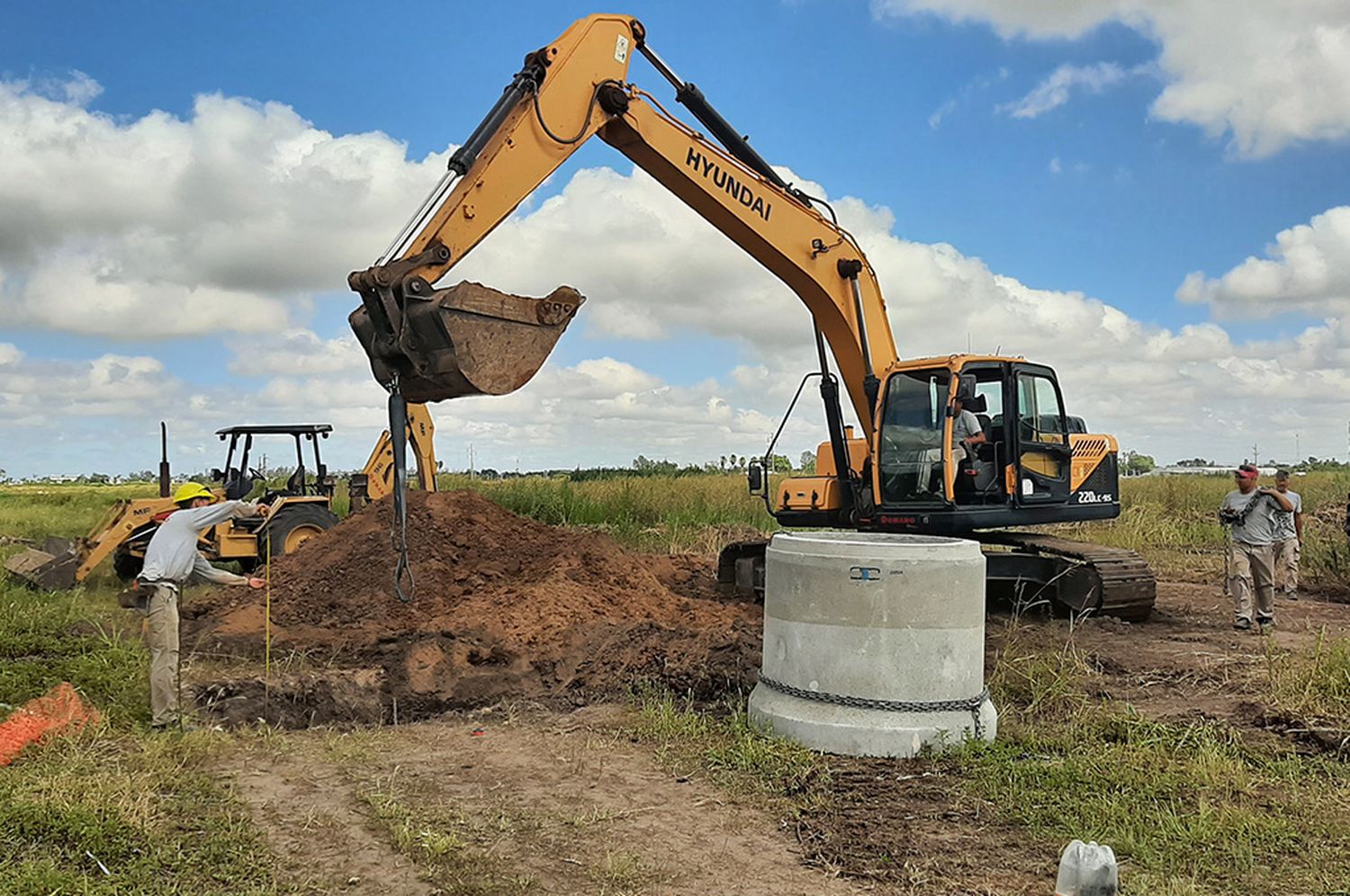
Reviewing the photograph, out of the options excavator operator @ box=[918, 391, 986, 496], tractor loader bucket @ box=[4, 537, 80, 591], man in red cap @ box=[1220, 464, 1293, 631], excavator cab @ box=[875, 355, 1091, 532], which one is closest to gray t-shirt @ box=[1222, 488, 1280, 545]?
man in red cap @ box=[1220, 464, 1293, 631]

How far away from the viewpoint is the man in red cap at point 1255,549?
1165 cm

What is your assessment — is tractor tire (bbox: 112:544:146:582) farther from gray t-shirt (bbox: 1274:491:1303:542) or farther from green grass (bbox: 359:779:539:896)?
gray t-shirt (bbox: 1274:491:1303:542)

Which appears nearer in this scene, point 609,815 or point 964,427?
point 609,815

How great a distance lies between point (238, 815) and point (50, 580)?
33.3 feet

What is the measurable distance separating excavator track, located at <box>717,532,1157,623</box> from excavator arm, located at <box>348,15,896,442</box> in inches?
84.1

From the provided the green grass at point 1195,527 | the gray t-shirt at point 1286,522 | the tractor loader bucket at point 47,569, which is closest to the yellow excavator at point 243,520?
the tractor loader bucket at point 47,569

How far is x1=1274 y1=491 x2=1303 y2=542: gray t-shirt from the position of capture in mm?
11930

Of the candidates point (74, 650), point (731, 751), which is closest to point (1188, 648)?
point (731, 751)

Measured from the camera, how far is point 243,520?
1552 cm

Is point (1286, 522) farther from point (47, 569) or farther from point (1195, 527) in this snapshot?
point (47, 569)

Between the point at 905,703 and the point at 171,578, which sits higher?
the point at 171,578

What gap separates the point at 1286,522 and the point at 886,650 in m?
8.45

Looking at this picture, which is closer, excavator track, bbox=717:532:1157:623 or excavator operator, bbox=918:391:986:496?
excavator operator, bbox=918:391:986:496

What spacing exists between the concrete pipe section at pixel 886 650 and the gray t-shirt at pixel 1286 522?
6566 mm
